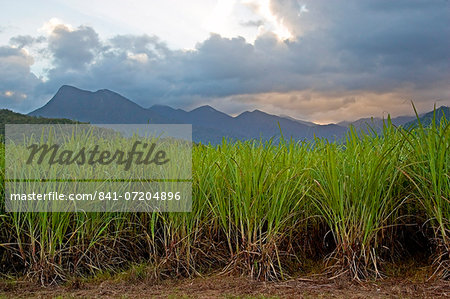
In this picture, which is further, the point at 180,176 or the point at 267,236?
the point at 180,176

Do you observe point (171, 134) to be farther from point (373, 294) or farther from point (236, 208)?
point (373, 294)

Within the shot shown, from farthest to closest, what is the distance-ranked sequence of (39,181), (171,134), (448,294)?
(171,134)
(39,181)
(448,294)

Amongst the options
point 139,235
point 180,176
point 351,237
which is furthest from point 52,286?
point 351,237

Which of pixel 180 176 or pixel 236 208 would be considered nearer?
pixel 236 208

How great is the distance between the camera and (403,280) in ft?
10.0

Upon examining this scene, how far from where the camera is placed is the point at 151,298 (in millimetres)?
2820

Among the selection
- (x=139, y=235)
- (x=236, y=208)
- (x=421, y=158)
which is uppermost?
(x=421, y=158)

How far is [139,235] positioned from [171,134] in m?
1.12

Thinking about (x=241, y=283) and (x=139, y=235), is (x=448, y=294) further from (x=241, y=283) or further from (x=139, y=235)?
(x=139, y=235)

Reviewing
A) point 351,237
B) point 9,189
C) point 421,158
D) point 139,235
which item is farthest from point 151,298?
point 421,158

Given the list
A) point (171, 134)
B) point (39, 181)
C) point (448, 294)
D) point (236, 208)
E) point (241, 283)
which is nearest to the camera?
point (448, 294)

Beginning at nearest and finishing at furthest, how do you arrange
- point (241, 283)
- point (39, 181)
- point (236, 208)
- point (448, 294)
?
point (448, 294)
point (241, 283)
point (236, 208)
point (39, 181)

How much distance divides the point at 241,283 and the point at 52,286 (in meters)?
1.42

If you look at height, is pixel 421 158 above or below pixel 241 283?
above
